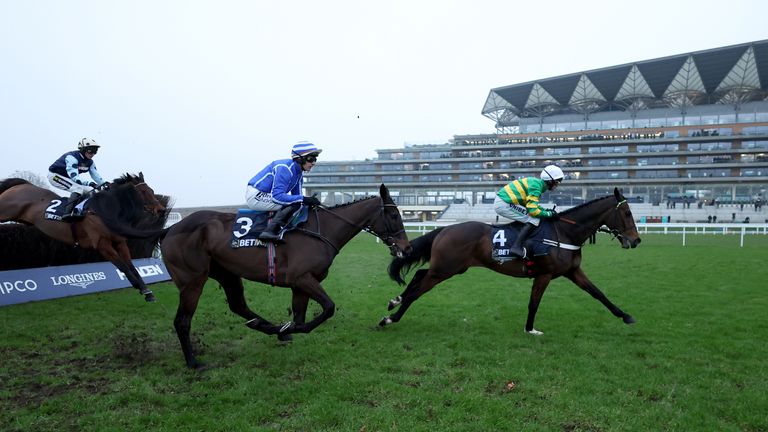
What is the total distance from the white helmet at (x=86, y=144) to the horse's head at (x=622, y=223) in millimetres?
8075

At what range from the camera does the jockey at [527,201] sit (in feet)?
21.5

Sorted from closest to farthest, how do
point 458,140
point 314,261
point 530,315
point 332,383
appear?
point 332,383 → point 314,261 → point 530,315 → point 458,140

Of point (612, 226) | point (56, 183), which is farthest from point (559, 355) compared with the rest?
point (56, 183)

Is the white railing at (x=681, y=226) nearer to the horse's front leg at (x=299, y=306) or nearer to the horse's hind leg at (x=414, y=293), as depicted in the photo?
the horse's hind leg at (x=414, y=293)

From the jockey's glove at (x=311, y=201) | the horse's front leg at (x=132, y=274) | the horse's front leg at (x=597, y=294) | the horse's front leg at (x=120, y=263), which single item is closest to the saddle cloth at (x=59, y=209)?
the horse's front leg at (x=120, y=263)

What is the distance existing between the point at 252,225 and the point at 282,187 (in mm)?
547

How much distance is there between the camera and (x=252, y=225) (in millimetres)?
5293

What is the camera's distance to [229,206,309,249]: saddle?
17.1ft

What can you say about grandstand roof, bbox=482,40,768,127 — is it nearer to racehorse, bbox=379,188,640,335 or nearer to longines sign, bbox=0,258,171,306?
racehorse, bbox=379,188,640,335

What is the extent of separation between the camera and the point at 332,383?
176 inches

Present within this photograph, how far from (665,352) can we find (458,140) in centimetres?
8409

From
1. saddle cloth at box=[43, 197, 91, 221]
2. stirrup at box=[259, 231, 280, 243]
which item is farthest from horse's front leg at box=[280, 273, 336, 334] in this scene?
saddle cloth at box=[43, 197, 91, 221]

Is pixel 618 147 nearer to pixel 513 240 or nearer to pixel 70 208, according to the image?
pixel 513 240

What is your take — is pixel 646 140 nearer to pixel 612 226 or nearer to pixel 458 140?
pixel 458 140
